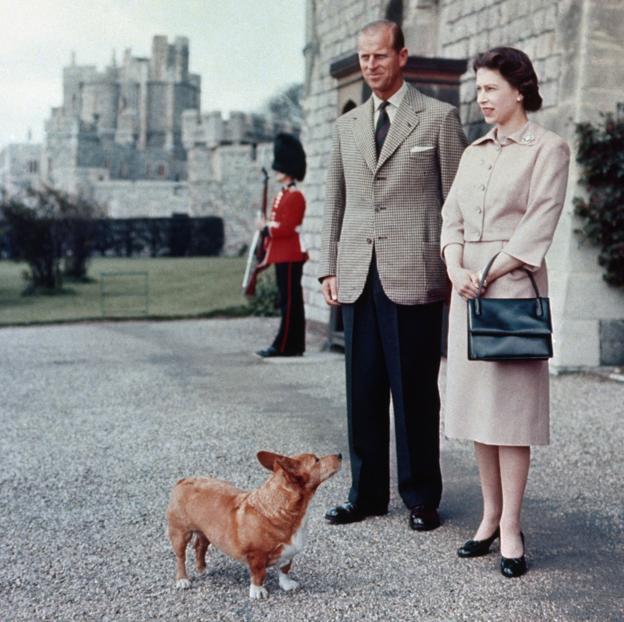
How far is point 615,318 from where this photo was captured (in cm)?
846

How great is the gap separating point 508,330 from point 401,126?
1086 mm

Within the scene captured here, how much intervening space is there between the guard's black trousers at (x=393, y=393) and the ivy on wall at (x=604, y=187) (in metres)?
4.14

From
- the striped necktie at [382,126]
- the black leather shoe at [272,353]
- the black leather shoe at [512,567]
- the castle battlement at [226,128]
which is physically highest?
the castle battlement at [226,128]

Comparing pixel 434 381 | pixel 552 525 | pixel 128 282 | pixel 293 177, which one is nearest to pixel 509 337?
pixel 434 381

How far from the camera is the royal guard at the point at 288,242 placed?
9.27m

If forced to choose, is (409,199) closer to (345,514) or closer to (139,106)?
(345,514)

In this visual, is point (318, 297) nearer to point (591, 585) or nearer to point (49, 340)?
point (49, 340)

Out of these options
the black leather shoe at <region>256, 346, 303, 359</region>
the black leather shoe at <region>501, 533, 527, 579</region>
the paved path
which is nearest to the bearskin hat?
the black leather shoe at <region>256, 346, 303, 359</region>

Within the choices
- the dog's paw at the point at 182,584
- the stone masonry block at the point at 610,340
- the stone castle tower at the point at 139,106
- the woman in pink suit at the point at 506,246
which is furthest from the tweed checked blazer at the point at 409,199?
the stone castle tower at the point at 139,106

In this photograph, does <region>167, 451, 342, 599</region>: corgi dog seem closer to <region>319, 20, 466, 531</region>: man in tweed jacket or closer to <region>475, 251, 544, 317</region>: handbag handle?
<region>475, 251, 544, 317</region>: handbag handle

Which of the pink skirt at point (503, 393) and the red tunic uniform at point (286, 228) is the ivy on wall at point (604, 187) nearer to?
the red tunic uniform at point (286, 228)

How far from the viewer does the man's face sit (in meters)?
4.07

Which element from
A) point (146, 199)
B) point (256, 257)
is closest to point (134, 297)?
point (256, 257)

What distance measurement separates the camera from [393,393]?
435 cm
